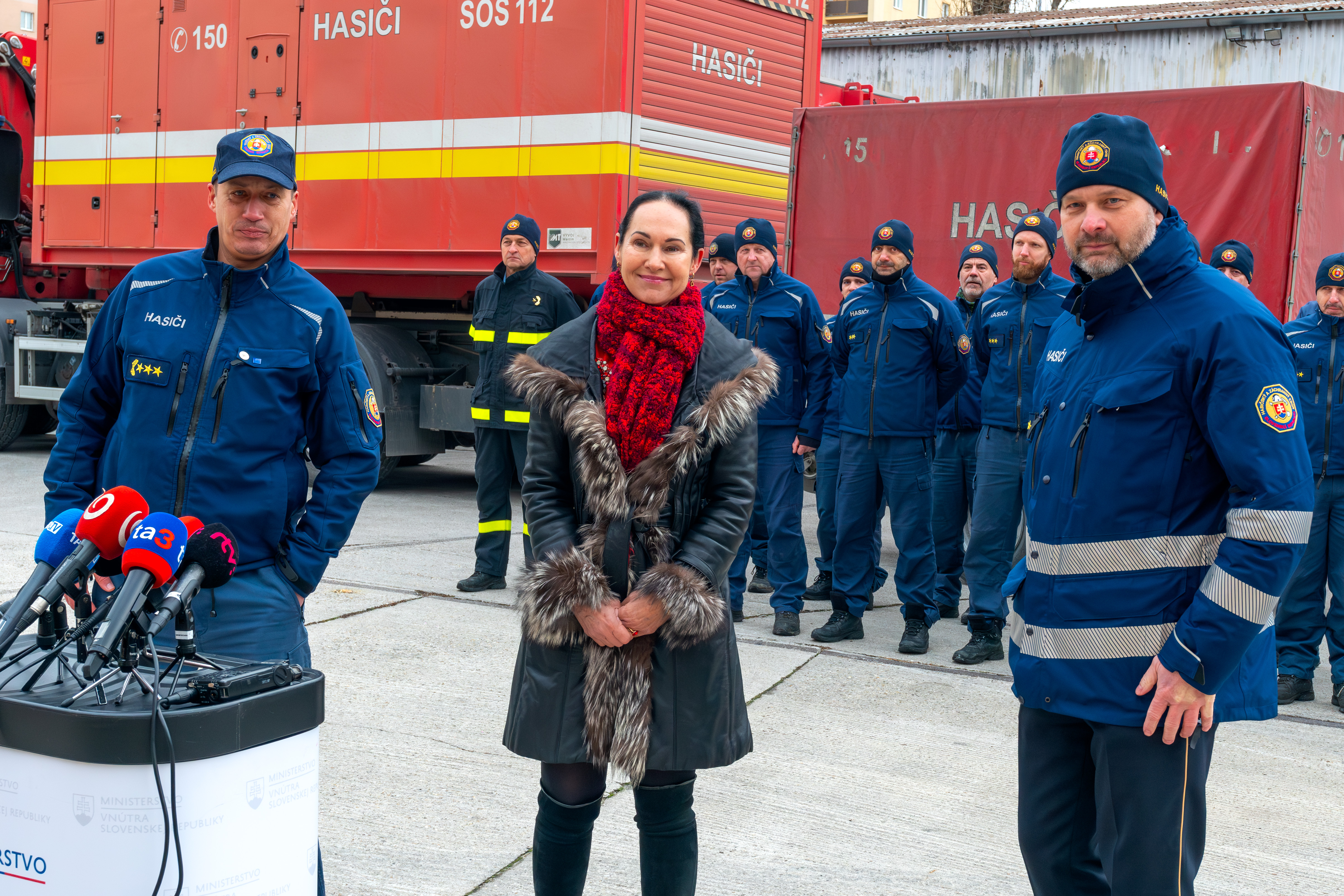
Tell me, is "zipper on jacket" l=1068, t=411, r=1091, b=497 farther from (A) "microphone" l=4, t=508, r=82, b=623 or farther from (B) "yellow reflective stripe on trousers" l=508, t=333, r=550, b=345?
(B) "yellow reflective stripe on trousers" l=508, t=333, r=550, b=345

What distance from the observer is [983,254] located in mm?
7297

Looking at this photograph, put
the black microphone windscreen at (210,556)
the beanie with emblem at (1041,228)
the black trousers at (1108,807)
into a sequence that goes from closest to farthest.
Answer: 1. the black microphone windscreen at (210,556)
2. the black trousers at (1108,807)
3. the beanie with emblem at (1041,228)

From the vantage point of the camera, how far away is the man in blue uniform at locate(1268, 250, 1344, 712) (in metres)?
5.62

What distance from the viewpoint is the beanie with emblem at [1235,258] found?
21.2 ft

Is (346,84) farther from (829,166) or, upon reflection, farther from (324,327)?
(324,327)

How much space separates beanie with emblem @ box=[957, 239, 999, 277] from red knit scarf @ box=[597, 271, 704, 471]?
15.7ft

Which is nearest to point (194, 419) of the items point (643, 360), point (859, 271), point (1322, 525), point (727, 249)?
point (643, 360)

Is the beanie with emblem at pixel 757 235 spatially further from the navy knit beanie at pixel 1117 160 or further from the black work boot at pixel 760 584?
the navy knit beanie at pixel 1117 160

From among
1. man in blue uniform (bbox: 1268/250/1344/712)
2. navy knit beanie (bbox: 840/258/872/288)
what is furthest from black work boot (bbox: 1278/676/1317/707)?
navy knit beanie (bbox: 840/258/872/288)

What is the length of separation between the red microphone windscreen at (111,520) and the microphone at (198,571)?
0.39ft

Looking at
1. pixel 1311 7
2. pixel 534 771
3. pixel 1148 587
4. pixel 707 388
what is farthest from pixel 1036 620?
pixel 1311 7

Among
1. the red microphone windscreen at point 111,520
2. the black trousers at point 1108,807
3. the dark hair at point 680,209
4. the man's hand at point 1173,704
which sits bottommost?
the black trousers at point 1108,807

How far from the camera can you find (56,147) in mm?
11406

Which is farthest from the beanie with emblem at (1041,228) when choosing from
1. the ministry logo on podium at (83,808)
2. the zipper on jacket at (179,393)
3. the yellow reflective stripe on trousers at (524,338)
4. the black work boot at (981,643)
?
the ministry logo on podium at (83,808)
